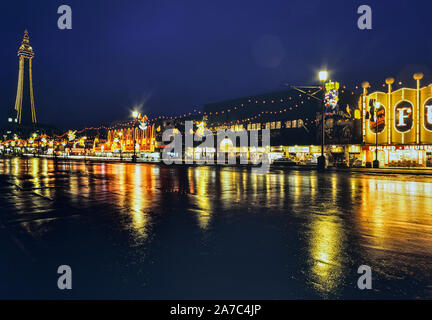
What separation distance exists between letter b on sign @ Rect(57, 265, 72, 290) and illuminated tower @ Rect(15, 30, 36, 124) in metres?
181

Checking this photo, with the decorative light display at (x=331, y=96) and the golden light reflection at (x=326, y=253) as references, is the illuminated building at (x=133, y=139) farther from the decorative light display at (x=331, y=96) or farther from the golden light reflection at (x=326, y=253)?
the golden light reflection at (x=326, y=253)

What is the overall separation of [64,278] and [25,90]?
633ft

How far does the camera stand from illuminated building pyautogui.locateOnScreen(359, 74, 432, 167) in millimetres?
27359

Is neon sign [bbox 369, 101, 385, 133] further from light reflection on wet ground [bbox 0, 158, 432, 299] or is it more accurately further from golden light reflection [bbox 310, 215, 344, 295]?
golden light reflection [bbox 310, 215, 344, 295]

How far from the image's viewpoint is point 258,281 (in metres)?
3.57

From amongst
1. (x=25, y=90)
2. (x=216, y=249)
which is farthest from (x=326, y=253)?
(x=25, y=90)

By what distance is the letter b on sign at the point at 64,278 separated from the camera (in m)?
3.55

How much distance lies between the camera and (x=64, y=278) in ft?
12.2

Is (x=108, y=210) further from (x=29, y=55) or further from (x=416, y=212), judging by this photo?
(x=29, y=55)

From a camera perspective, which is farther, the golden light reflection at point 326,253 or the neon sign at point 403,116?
the neon sign at point 403,116

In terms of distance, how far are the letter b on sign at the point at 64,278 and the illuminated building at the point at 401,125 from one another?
28.8 m

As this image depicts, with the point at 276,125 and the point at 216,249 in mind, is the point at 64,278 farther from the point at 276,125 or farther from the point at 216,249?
the point at 276,125

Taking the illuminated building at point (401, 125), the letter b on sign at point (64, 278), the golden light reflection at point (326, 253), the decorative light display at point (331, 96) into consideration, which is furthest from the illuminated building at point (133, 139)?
the letter b on sign at point (64, 278)
